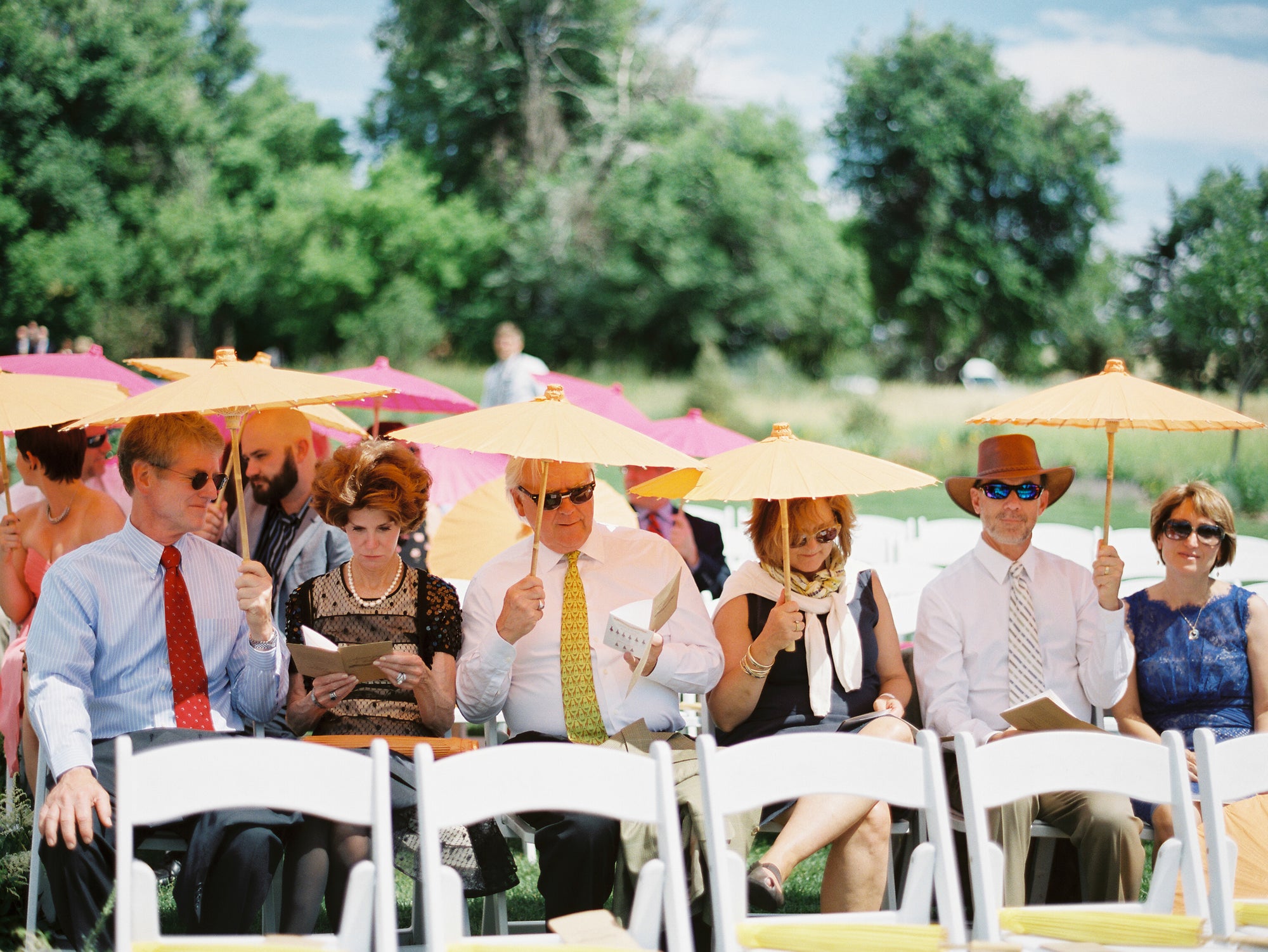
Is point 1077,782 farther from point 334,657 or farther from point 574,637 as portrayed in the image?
point 334,657

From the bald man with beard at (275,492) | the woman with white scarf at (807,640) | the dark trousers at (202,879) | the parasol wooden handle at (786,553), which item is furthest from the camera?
the bald man with beard at (275,492)

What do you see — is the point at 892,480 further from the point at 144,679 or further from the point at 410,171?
the point at 410,171

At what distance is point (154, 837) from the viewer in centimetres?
320

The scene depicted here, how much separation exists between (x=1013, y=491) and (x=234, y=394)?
280 centimetres

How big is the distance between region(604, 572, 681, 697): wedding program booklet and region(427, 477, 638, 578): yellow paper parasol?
1.62 meters

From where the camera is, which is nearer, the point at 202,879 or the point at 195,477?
the point at 202,879

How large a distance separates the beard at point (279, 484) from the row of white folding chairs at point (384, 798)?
232 cm

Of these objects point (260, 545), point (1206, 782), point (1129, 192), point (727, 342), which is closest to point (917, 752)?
point (1206, 782)

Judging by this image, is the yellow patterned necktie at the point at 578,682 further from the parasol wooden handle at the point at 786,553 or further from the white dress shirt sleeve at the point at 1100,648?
the white dress shirt sleeve at the point at 1100,648

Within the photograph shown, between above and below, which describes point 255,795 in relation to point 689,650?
below

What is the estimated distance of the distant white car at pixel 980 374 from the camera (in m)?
30.3

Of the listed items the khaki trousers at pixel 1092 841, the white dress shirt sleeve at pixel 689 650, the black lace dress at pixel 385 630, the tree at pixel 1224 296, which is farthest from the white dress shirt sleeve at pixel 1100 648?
the tree at pixel 1224 296

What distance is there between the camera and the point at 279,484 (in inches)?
191

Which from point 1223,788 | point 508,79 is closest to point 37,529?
point 1223,788
